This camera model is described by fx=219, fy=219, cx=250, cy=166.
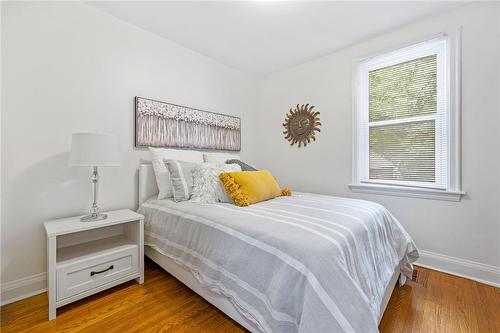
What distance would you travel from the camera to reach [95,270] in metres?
1.57

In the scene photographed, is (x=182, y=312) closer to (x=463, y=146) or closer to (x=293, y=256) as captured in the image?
(x=293, y=256)

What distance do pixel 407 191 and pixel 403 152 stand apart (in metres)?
0.42

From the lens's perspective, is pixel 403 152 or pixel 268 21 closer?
pixel 268 21

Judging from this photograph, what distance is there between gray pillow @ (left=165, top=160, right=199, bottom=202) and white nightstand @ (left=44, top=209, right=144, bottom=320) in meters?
0.36

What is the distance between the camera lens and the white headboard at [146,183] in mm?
2166

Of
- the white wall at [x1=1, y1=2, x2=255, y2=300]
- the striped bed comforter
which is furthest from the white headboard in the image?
the striped bed comforter

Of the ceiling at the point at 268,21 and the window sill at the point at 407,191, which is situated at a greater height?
the ceiling at the point at 268,21

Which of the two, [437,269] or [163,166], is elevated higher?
[163,166]

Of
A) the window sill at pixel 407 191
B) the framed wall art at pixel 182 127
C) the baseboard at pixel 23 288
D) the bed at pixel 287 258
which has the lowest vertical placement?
the baseboard at pixel 23 288

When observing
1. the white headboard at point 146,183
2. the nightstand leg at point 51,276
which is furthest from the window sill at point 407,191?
the nightstand leg at point 51,276

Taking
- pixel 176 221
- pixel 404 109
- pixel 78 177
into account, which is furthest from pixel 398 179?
pixel 78 177

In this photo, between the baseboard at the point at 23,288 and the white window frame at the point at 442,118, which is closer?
the baseboard at the point at 23,288

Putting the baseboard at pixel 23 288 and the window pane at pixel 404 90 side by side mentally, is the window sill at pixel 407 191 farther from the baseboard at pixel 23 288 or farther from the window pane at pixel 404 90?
the baseboard at pixel 23 288

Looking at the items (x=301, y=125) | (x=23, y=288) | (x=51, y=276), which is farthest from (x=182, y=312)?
(x=301, y=125)
